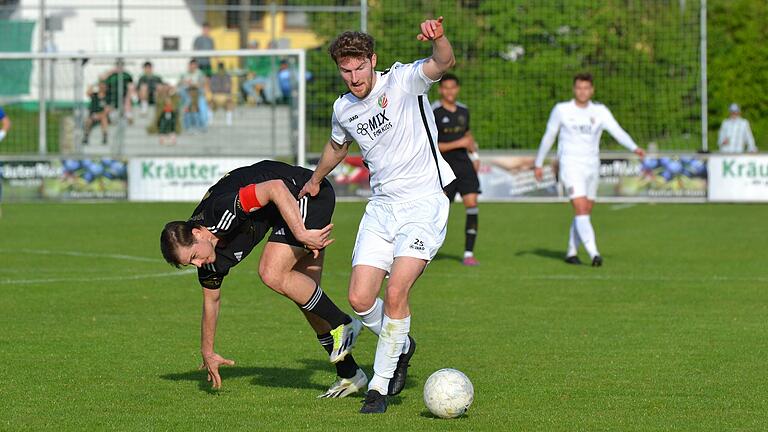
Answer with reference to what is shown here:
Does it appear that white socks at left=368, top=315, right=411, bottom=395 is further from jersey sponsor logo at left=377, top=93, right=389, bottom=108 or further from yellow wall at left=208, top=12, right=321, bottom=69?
yellow wall at left=208, top=12, right=321, bottom=69

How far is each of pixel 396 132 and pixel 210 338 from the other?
1.69 m

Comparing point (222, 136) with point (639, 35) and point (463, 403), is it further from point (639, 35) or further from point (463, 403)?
point (463, 403)

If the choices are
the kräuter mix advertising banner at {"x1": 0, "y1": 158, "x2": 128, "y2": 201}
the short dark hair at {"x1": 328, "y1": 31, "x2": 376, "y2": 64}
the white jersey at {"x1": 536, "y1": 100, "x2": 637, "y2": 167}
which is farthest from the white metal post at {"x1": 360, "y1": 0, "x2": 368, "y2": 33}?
the short dark hair at {"x1": 328, "y1": 31, "x2": 376, "y2": 64}

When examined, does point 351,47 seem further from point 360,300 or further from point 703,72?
point 703,72

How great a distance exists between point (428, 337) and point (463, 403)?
3146 millimetres

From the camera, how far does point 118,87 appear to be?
89.3ft

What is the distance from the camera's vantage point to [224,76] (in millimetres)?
27328

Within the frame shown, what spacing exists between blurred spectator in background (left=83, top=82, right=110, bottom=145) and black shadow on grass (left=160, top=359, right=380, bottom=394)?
18.9 metres

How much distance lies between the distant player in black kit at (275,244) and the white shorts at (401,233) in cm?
29

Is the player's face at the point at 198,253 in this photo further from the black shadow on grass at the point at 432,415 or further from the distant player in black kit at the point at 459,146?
the distant player in black kit at the point at 459,146

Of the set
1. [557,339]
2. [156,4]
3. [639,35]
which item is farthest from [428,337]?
[156,4]

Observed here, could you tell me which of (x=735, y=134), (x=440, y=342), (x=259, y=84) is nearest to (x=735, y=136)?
(x=735, y=134)

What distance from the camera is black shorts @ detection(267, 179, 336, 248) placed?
8.01 meters

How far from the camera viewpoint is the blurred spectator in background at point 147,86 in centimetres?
2722
